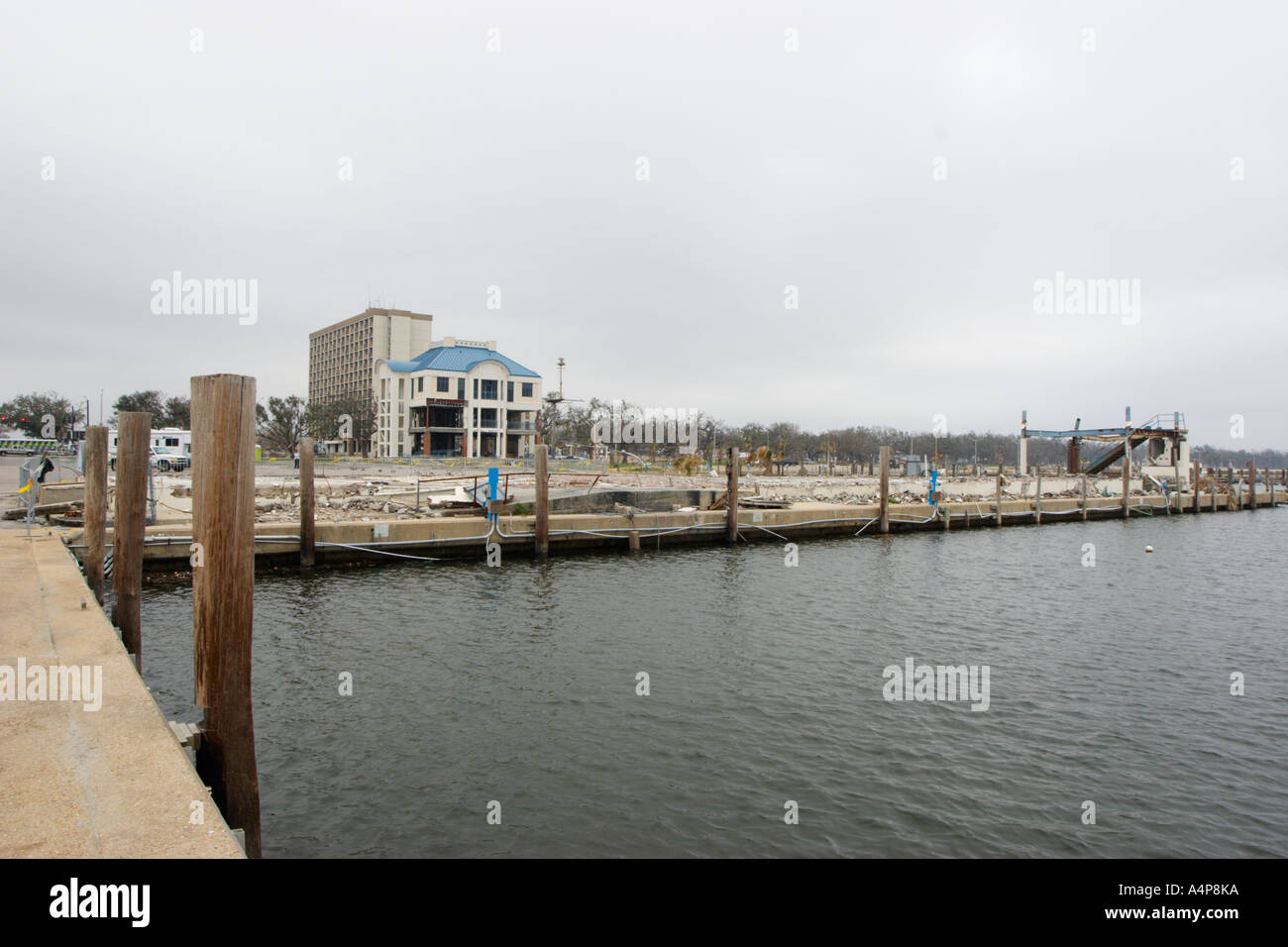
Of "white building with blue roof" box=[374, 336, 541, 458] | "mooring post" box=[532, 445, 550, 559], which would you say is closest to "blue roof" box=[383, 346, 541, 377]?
"white building with blue roof" box=[374, 336, 541, 458]

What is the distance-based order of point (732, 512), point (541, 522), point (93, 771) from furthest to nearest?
1. point (732, 512)
2. point (541, 522)
3. point (93, 771)

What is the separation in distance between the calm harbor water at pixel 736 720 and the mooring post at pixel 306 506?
0.86 m

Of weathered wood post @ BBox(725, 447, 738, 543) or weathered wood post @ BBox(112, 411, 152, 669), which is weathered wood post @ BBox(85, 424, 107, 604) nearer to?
weathered wood post @ BBox(112, 411, 152, 669)

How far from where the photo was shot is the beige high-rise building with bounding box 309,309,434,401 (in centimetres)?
15088

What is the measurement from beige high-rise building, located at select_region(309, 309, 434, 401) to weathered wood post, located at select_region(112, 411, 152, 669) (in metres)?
141

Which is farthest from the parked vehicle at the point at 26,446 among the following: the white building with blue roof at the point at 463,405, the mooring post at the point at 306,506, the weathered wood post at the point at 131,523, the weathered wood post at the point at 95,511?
the weathered wood post at the point at 131,523

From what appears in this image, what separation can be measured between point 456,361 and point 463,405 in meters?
6.66

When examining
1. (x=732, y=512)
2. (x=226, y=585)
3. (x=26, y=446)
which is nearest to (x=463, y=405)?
(x=26, y=446)

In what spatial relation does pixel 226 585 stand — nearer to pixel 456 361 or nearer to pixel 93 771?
pixel 93 771

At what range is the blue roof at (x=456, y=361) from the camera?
88.4 metres

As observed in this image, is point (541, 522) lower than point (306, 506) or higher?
lower

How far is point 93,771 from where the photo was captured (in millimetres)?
4676
